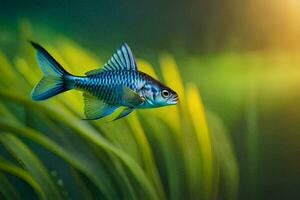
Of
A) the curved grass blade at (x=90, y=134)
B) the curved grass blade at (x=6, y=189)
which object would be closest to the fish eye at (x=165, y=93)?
the curved grass blade at (x=90, y=134)

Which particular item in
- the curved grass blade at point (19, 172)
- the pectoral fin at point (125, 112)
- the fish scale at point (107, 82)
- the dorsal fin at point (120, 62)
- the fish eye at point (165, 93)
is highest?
the dorsal fin at point (120, 62)

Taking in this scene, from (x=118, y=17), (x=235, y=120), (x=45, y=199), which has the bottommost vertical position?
(x=45, y=199)

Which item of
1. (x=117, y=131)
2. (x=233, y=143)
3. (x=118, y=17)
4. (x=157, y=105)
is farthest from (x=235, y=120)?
(x=118, y=17)

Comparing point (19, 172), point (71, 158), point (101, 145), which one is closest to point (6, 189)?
point (19, 172)

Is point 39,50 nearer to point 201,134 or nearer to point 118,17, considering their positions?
point 118,17

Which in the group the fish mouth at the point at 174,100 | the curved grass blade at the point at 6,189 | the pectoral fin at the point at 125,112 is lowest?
the curved grass blade at the point at 6,189

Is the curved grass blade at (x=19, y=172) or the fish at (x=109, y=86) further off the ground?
the fish at (x=109, y=86)

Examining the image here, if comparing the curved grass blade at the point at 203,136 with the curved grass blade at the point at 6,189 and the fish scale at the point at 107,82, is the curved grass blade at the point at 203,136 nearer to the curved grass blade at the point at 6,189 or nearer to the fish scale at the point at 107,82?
the fish scale at the point at 107,82

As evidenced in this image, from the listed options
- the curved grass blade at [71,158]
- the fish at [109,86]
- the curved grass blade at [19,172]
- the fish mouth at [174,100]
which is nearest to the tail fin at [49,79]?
the fish at [109,86]

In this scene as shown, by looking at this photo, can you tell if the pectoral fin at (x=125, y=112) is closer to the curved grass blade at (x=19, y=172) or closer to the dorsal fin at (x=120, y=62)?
the dorsal fin at (x=120, y=62)
